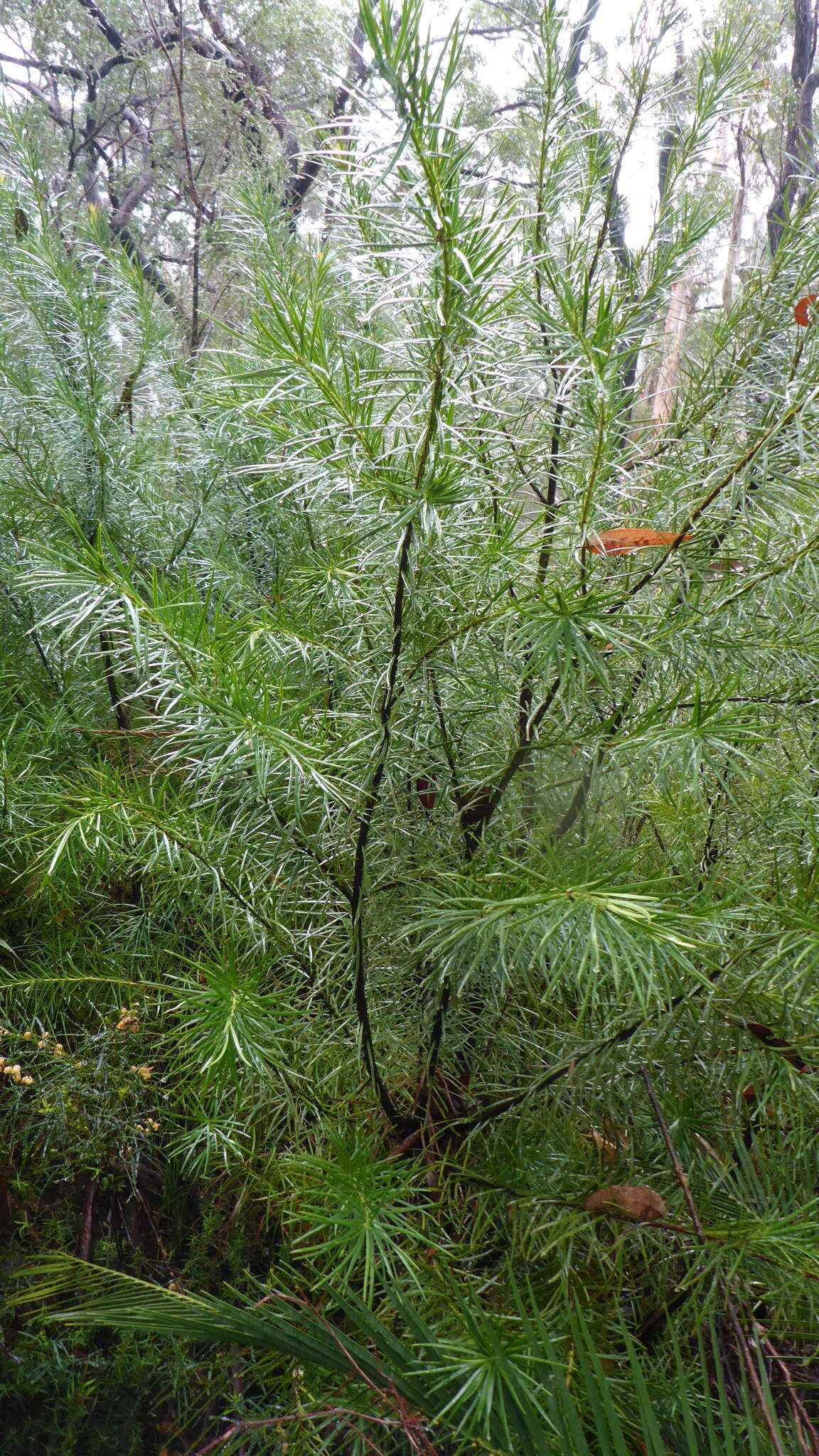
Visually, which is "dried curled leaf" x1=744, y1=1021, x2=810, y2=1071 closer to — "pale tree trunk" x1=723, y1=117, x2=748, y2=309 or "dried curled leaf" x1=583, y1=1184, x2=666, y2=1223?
"dried curled leaf" x1=583, y1=1184, x2=666, y2=1223

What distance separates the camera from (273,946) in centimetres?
79

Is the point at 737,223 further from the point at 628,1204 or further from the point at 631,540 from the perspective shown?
the point at 628,1204

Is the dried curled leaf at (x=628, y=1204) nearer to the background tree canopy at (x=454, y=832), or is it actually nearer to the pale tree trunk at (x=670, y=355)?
the background tree canopy at (x=454, y=832)

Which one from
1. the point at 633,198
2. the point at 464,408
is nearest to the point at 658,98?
the point at 633,198

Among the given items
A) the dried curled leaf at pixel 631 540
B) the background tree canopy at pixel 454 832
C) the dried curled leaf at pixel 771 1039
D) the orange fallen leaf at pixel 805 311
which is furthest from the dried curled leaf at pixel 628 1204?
the orange fallen leaf at pixel 805 311

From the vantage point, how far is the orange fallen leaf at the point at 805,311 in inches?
22.3

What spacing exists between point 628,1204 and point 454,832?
272 mm

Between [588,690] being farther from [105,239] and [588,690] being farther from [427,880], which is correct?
[105,239]

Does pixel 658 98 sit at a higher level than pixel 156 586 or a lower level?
higher

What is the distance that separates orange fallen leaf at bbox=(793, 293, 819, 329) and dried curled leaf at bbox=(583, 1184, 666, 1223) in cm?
56

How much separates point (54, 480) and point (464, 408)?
0.61 metres

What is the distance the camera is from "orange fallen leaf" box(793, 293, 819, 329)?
57 centimetres

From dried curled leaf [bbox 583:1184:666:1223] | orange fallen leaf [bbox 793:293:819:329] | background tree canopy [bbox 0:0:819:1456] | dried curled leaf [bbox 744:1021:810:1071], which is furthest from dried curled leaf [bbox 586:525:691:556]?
dried curled leaf [bbox 583:1184:666:1223]

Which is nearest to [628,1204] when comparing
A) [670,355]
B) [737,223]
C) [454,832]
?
[454,832]
